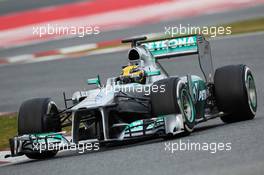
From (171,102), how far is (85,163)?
1.71 meters

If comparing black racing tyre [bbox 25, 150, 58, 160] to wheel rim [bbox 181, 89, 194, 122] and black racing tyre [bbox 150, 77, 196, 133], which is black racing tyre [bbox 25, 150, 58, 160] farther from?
wheel rim [bbox 181, 89, 194, 122]

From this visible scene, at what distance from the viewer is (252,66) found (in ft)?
67.5

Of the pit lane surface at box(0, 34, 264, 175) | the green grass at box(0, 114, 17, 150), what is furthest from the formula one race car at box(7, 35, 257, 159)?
the green grass at box(0, 114, 17, 150)

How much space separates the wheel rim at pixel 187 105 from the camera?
12828 millimetres

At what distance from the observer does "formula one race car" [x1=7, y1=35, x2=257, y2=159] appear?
1232cm

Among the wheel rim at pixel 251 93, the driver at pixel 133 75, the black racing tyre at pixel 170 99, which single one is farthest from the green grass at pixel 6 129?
the wheel rim at pixel 251 93

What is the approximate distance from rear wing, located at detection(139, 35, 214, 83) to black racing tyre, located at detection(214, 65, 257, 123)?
0.70 metres

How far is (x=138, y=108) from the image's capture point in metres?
12.9

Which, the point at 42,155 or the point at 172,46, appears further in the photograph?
Result: the point at 172,46

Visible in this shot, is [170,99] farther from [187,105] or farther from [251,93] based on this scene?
[251,93]

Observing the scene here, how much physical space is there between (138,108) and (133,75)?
29.3 inches

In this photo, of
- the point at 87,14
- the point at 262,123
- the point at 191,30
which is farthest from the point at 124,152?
the point at 87,14

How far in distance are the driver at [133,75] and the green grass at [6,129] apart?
7.56 ft

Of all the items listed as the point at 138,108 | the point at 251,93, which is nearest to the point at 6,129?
the point at 138,108
